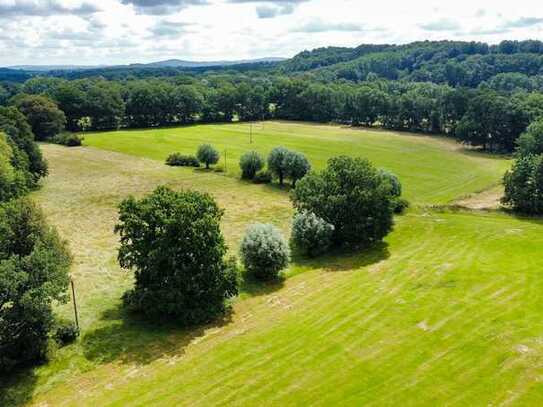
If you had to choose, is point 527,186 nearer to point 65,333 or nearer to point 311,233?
point 311,233

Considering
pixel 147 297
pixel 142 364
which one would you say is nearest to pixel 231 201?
pixel 147 297

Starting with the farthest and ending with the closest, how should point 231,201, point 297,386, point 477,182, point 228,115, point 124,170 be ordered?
point 228,115
point 124,170
point 477,182
point 231,201
point 297,386

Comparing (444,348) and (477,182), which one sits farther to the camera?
(477,182)

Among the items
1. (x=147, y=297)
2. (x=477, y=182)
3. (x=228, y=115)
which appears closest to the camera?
(x=147, y=297)

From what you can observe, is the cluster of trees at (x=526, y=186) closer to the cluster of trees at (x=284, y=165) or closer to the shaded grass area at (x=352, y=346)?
the shaded grass area at (x=352, y=346)

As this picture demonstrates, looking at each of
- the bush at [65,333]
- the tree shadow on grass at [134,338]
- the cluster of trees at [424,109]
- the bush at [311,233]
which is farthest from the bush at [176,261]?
the cluster of trees at [424,109]

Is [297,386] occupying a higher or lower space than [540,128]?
lower

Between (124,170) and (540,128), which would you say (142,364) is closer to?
(124,170)

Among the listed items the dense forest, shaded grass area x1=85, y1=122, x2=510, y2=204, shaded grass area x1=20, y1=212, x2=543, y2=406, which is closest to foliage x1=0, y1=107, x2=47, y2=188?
shaded grass area x1=85, y1=122, x2=510, y2=204
